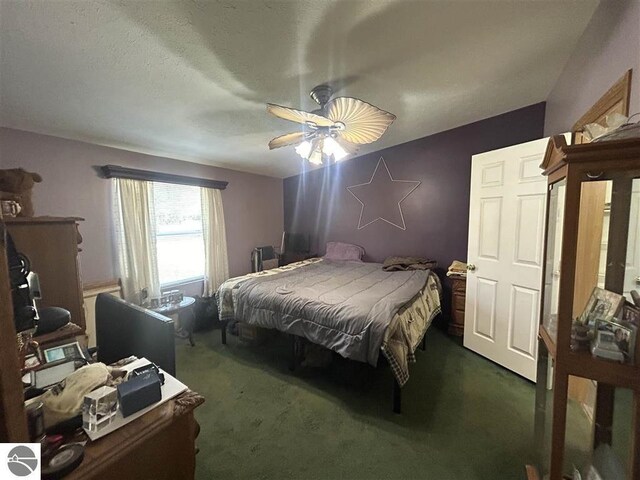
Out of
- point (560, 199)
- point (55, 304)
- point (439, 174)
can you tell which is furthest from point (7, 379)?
point (439, 174)

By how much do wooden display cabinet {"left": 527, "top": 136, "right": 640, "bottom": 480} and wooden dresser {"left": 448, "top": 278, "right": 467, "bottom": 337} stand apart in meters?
1.68

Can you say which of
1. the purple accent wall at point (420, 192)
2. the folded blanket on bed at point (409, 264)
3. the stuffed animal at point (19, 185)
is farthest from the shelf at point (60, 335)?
the purple accent wall at point (420, 192)

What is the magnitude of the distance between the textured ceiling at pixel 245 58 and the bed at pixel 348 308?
1649mm

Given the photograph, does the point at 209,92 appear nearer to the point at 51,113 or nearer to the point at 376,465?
the point at 51,113

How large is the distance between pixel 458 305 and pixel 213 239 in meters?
3.29

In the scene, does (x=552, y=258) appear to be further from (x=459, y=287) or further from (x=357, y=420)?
(x=459, y=287)

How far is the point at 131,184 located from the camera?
2859 mm

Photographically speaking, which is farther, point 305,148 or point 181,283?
point 181,283

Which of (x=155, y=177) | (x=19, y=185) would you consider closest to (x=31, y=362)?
(x=19, y=185)

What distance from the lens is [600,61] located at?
62.6 inches

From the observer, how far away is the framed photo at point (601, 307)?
968 mm

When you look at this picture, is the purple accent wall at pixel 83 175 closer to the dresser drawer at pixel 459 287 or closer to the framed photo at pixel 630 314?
the dresser drawer at pixel 459 287

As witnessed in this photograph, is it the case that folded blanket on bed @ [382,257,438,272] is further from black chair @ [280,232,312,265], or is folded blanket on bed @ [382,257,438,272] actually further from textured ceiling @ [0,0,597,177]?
textured ceiling @ [0,0,597,177]

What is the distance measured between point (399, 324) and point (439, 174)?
244cm
